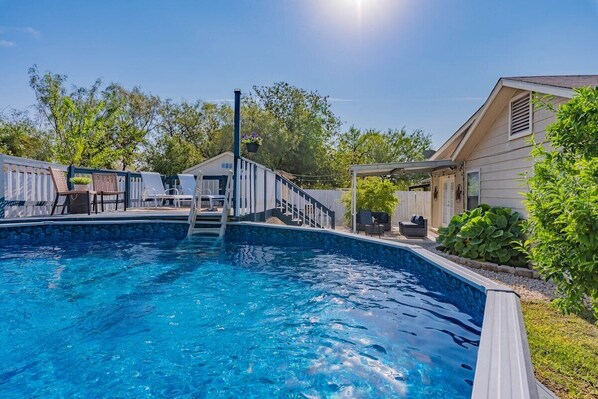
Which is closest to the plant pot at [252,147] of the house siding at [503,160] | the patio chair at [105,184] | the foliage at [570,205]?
the patio chair at [105,184]

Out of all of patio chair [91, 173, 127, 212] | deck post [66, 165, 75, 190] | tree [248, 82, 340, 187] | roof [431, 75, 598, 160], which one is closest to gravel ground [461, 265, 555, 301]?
roof [431, 75, 598, 160]

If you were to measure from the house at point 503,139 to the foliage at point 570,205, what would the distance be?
306 cm

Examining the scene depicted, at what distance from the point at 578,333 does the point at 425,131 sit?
3280 centimetres

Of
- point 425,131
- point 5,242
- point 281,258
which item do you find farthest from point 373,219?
point 425,131

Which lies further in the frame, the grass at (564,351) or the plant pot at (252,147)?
the plant pot at (252,147)

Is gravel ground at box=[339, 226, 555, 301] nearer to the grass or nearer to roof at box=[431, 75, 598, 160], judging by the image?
the grass

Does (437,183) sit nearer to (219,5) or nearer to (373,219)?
(373,219)

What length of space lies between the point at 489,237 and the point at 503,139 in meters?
2.59

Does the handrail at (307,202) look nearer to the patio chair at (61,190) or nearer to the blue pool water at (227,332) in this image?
the patio chair at (61,190)

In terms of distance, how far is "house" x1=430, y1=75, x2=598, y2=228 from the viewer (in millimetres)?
5977

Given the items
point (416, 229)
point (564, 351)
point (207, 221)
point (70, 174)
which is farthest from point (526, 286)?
point (70, 174)

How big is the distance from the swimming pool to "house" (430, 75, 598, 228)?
2.83m

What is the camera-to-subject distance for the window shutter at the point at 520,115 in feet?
21.9

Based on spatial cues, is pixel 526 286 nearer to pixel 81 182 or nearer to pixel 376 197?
pixel 376 197
